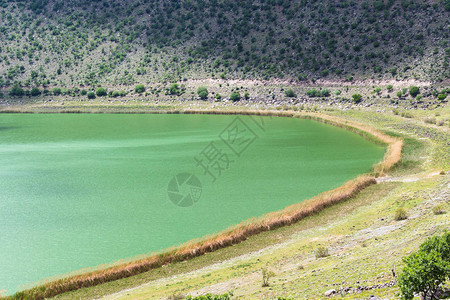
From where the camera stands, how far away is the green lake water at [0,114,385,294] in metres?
25.1

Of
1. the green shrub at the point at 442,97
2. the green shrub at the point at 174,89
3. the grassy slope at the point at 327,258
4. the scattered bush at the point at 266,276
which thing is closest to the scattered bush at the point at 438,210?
the grassy slope at the point at 327,258

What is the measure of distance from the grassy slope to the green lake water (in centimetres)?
313

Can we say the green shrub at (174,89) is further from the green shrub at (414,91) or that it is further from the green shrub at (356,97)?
the green shrub at (414,91)

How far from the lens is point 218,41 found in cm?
11944

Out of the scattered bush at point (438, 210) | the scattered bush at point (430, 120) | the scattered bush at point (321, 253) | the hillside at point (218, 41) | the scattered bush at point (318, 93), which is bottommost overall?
the scattered bush at point (430, 120)

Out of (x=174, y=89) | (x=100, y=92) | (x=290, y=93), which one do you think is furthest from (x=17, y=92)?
(x=290, y=93)

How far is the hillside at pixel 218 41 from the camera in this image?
97500mm

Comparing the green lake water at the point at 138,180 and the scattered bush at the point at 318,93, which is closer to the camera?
the green lake water at the point at 138,180

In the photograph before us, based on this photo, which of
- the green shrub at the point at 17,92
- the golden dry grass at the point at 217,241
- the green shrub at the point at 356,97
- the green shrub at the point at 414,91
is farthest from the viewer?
the green shrub at the point at 17,92

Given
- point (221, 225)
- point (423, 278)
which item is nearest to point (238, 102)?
point (221, 225)

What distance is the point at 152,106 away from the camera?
98.1 metres

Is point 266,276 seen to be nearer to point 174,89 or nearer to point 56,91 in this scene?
point 174,89

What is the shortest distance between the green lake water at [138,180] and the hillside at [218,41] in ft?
108

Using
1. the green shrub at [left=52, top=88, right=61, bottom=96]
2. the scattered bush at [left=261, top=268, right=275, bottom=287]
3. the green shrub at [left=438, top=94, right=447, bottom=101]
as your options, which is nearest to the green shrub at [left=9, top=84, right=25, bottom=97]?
the green shrub at [left=52, top=88, right=61, bottom=96]
